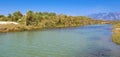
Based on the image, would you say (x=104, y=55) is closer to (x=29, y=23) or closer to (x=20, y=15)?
(x=29, y=23)

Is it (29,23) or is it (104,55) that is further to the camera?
(29,23)

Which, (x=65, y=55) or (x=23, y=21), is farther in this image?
(x=23, y=21)

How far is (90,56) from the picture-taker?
33.7 meters

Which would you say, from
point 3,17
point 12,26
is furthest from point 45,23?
point 12,26

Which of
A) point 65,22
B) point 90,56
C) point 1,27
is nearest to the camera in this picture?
point 90,56

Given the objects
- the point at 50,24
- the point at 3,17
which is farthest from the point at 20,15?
the point at 50,24

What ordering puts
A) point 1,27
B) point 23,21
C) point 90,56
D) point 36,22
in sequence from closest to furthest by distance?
point 90,56, point 1,27, point 23,21, point 36,22

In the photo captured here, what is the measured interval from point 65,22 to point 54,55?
135 meters

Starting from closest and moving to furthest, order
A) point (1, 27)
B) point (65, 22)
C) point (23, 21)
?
1. point (1, 27)
2. point (23, 21)
3. point (65, 22)

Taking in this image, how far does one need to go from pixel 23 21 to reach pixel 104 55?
3912 inches

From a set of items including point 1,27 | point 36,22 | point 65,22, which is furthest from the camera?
point 65,22

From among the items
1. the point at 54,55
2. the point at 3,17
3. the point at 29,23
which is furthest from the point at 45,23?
the point at 54,55

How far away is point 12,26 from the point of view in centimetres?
10738

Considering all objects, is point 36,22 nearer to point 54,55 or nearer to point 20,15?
point 20,15
